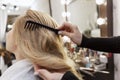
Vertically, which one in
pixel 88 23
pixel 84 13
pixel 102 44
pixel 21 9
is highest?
pixel 21 9

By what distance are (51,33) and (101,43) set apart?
0.22 meters

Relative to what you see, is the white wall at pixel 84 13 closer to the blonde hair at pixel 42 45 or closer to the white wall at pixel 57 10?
the white wall at pixel 57 10

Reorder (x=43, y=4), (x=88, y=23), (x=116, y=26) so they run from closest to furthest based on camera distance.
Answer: (x=116, y=26) < (x=88, y=23) < (x=43, y=4)

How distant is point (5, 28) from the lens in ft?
9.16

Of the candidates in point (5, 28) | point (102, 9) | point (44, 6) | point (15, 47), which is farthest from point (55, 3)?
point (15, 47)

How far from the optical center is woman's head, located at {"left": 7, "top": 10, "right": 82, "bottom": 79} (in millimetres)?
878

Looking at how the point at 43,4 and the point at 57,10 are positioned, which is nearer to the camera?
the point at 57,10

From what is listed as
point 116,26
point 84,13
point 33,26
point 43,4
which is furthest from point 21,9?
point 33,26

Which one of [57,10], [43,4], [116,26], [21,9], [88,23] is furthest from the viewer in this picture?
[43,4]

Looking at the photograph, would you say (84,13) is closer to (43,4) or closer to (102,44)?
(43,4)

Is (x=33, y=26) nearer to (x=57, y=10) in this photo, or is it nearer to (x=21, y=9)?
(x=21, y=9)

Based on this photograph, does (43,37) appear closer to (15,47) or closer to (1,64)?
(15,47)

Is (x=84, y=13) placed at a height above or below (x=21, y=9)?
below

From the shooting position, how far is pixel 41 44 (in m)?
0.91
